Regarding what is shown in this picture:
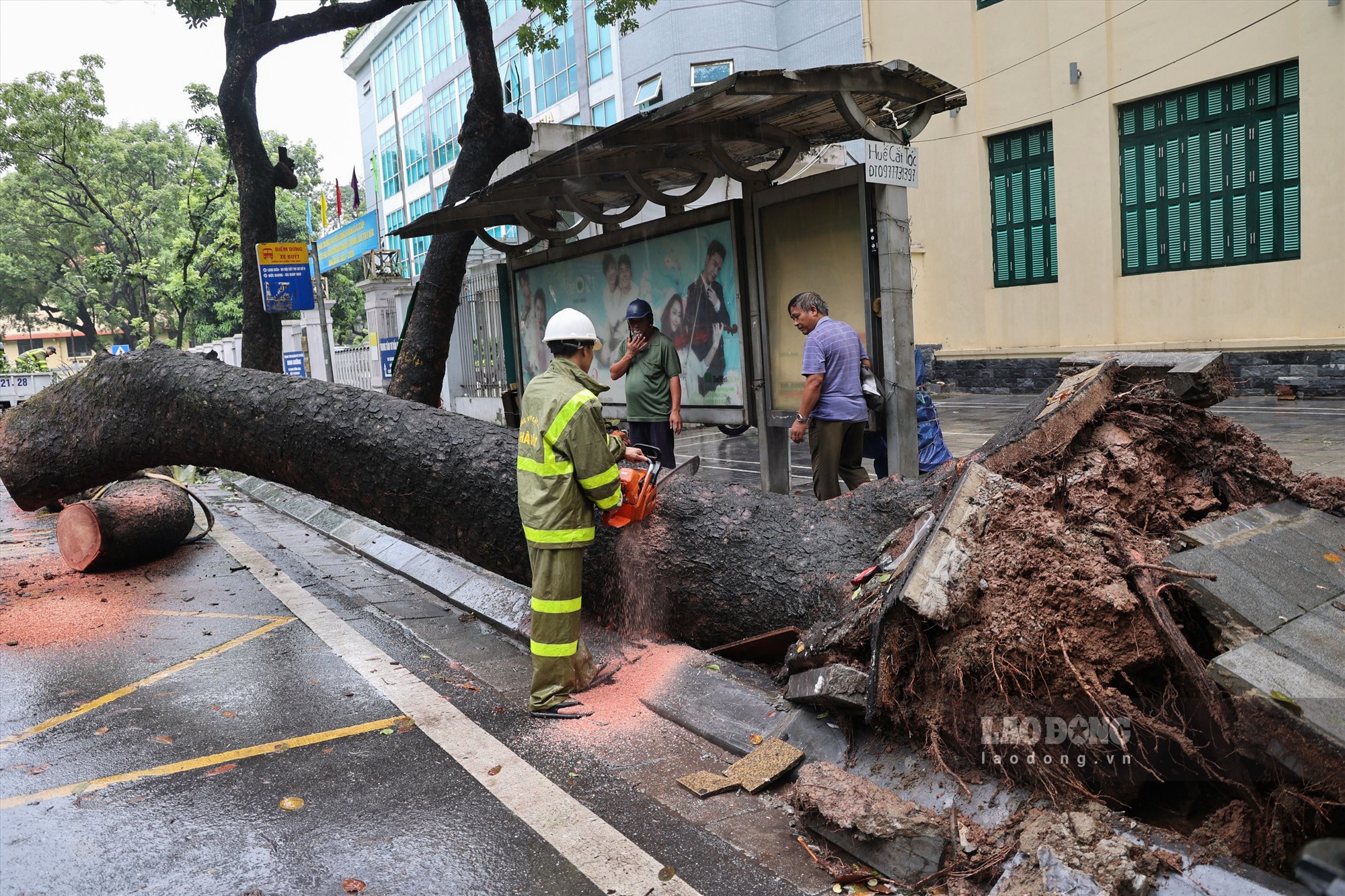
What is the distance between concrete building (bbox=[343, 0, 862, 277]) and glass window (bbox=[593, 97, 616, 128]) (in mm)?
38

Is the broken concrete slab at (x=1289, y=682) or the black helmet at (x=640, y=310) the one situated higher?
the black helmet at (x=640, y=310)

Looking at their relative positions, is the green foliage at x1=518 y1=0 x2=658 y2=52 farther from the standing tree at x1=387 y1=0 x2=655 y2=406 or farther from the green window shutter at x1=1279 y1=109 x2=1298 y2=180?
the green window shutter at x1=1279 y1=109 x2=1298 y2=180

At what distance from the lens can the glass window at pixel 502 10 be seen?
25.6 metres

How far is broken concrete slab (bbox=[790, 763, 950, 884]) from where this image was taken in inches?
106

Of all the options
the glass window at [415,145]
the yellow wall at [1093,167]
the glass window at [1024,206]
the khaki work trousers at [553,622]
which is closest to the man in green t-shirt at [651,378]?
the khaki work trousers at [553,622]

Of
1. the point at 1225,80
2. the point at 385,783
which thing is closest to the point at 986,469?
the point at 385,783

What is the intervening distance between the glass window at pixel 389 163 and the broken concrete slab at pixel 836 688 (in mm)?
38982

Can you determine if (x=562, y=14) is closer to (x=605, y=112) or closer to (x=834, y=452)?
(x=834, y=452)

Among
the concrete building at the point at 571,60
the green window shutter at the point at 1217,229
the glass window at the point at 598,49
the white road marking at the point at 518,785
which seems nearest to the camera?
the white road marking at the point at 518,785

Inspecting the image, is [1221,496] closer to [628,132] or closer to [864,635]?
[864,635]

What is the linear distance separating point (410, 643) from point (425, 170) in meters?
33.5

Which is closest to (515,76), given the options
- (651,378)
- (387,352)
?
(387,352)

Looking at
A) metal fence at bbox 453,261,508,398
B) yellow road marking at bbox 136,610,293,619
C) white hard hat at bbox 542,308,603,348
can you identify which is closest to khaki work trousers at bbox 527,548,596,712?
white hard hat at bbox 542,308,603,348

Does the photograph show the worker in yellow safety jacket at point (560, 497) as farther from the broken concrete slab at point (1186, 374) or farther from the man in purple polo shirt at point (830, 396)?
the broken concrete slab at point (1186, 374)
